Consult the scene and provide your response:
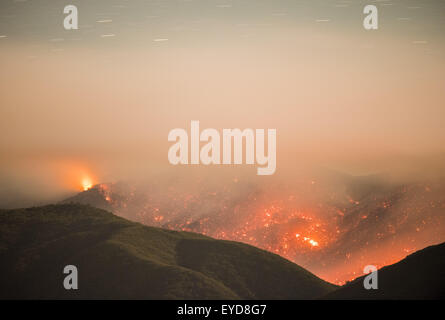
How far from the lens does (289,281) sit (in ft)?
376

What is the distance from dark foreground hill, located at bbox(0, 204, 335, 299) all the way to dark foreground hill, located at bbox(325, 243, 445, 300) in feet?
70.9

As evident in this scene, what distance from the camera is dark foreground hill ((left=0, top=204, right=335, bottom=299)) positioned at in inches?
3846

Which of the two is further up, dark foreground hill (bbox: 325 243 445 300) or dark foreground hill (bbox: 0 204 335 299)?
dark foreground hill (bbox: 325 243 445 300)

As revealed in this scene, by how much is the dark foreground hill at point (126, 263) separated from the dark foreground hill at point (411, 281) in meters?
21.6

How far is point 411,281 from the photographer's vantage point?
286ft

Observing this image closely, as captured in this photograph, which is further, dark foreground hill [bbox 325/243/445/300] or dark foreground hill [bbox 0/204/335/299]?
dark foreground hill [bbox 0/204/335/299]

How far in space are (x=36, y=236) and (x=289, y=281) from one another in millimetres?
60090

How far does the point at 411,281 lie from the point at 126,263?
5285 cm

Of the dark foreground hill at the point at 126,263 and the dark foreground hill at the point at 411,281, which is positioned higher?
the dark foreground hill at the point at 411,281

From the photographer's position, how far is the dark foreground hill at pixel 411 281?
83.1 meters

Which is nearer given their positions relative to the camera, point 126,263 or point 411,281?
point 411,281
